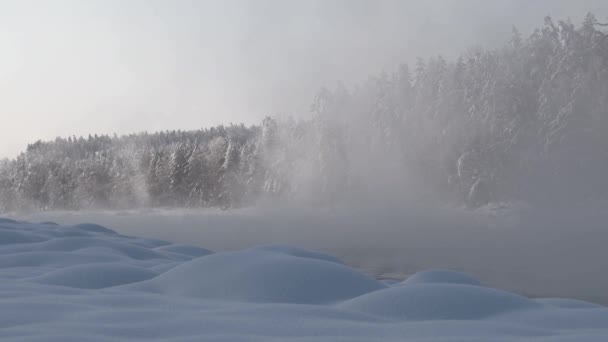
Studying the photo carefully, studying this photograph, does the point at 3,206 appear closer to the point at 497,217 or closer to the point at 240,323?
the point at 497,217

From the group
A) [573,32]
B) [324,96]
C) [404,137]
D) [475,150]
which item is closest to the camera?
[573,32]

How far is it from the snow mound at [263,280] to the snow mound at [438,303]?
383 mm

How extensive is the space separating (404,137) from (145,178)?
118 feet

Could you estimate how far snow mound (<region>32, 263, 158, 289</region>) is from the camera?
13.6 feet

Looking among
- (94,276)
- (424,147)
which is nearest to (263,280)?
(94,276)

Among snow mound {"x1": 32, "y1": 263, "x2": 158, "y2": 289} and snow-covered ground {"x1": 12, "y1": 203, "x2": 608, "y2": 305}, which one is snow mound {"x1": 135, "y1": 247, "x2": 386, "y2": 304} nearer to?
snow mound {"x1": 32, "y1": 263, "x2": 158, "y2": 289}

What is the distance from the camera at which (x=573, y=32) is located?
144 feet

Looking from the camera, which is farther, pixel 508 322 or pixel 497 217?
pixel 497 217

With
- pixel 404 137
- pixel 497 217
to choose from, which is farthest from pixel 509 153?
pixel 404 137

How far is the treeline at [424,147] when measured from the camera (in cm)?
4300

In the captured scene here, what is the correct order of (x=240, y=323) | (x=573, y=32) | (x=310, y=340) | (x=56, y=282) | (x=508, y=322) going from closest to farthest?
(x=310, y=340) < (x=240, y=323) < (x=508, y=322) < (x=56, y=282) < (x=573, y=32)

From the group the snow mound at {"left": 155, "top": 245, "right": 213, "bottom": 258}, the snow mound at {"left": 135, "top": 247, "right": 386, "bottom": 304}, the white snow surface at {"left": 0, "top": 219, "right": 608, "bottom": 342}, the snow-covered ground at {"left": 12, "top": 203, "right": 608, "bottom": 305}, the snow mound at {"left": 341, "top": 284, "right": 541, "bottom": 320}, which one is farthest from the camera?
Result: the snow-covered ground at {"left": 12, "top": 203, "right": 608, "bottom": 305}

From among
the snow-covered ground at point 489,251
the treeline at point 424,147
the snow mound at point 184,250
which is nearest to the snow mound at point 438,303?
the snow mound at point 184,250

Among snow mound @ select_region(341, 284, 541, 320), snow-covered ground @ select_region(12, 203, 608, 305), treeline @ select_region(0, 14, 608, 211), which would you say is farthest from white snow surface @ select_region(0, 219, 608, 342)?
treeline @ select_region(0, 14, 608, 211)
